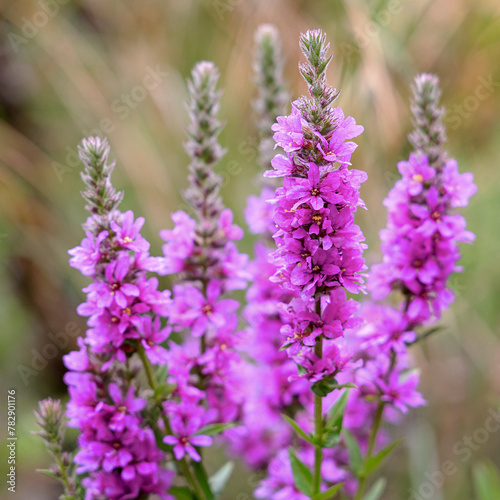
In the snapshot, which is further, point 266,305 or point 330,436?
point 266,305

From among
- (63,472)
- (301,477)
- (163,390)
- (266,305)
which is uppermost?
(266,305)

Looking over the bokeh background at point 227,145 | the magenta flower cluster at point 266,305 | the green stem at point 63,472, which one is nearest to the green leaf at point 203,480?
the magenta flower cluster at point 266,305

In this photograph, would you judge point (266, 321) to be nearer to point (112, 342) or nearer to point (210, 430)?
point (210, 430)

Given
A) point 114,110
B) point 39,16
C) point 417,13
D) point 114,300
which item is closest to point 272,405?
point 114,300

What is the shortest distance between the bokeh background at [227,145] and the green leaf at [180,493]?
2.21 meters

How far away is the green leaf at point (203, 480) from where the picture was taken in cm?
228

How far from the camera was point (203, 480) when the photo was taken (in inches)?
90.7

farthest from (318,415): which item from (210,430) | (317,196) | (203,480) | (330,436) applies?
(317,196)

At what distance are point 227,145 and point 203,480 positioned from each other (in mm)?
3233

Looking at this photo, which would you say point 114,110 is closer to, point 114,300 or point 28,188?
point 28,188

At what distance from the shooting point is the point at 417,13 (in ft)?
16.2

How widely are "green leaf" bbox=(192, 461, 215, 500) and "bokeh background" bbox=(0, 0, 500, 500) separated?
216cm

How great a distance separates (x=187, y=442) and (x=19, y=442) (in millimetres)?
2056

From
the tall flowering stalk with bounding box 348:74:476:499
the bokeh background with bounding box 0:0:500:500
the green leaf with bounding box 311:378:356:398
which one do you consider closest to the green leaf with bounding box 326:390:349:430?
the green leaf with bounding box 311:378:356:398
